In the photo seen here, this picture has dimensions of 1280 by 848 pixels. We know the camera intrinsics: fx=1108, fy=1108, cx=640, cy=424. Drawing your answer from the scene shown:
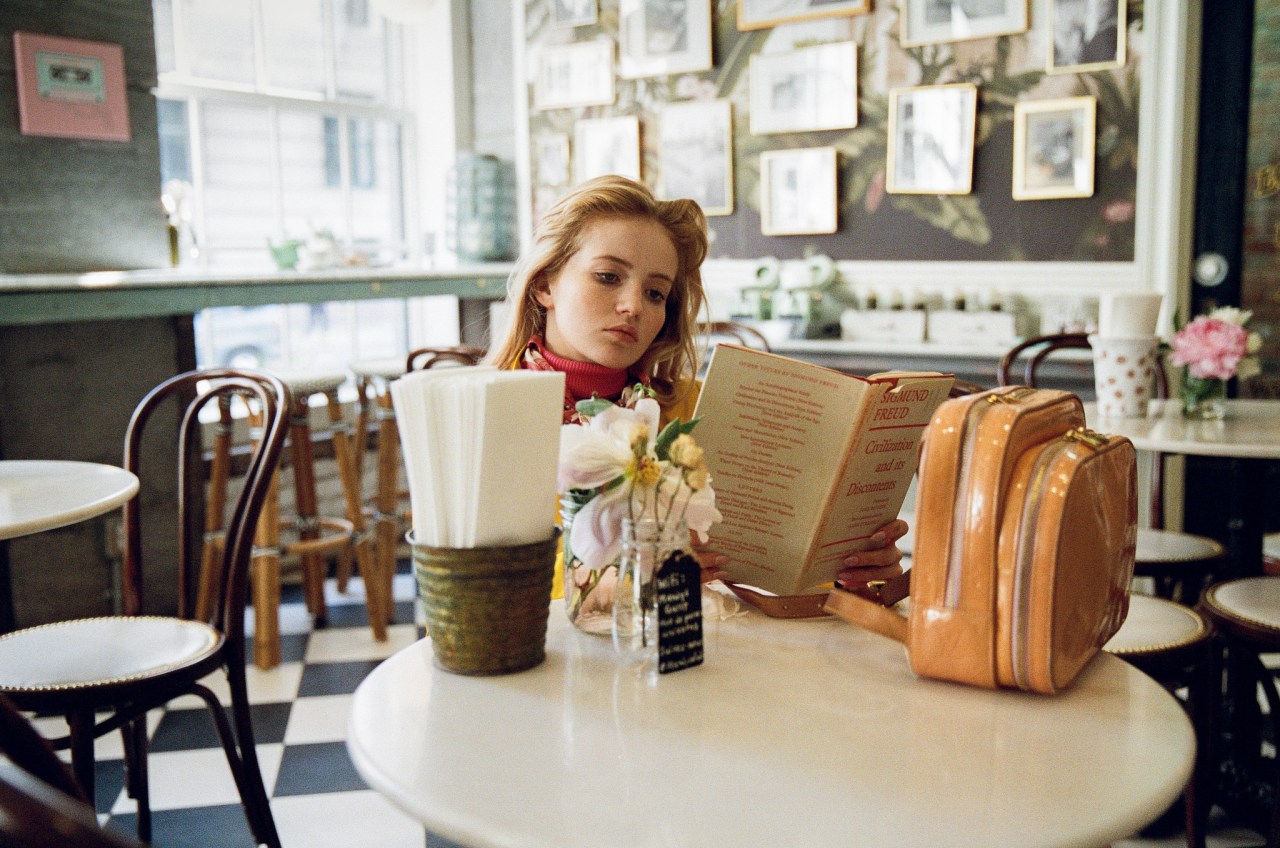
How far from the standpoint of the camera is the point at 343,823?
236cm

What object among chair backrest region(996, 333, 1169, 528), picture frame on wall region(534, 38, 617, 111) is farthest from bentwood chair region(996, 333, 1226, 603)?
picture frame on wall region(534, 38, 617, 111)

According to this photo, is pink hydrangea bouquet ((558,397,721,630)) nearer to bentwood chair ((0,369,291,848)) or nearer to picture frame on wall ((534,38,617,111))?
bentwood chair ((0,369,291,848))

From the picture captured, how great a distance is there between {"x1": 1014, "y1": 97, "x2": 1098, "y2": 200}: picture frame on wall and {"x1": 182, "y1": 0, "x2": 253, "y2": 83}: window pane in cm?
311

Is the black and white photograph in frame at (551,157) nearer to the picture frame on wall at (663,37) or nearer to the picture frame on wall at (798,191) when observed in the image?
the picture frame on wall at (663,37)

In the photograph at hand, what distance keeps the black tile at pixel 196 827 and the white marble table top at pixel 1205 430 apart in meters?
1.93

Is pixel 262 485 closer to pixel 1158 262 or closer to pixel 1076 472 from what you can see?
pixel 1076 472

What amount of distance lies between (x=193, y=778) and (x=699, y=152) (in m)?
3.29

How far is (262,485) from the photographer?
2078 mm

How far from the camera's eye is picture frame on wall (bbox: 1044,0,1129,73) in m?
3.80

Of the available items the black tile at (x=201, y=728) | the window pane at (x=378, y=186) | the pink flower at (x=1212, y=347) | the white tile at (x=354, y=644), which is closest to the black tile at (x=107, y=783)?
the black tile at (x=201, y=728)

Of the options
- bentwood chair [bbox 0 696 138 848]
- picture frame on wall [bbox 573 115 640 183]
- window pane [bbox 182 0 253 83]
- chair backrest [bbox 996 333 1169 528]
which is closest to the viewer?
bentwood chair [bbox 0 696 138 848]

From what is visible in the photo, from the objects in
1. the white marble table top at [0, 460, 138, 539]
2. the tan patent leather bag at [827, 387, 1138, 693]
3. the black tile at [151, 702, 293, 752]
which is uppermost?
the tan patent leather bag at [827, 387, 1138, 693]

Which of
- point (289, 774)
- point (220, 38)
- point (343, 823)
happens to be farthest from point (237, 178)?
point (343, 823)

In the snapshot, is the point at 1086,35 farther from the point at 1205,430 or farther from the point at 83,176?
the point at 83,176
